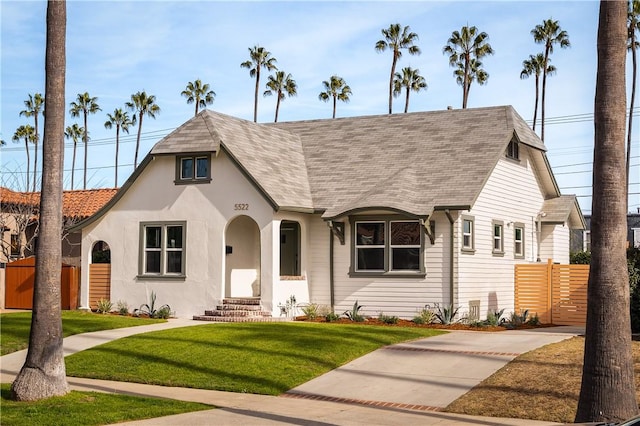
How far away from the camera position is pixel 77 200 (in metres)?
42.1

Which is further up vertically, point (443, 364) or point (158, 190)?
point (158, 190)

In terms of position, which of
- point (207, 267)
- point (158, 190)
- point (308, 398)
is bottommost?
point (308, 398)

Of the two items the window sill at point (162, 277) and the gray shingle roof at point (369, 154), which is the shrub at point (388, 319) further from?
the window sill at point (162, 277)

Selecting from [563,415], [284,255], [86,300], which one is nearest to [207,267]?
[284,255]

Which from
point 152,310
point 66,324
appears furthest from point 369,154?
point 66,324

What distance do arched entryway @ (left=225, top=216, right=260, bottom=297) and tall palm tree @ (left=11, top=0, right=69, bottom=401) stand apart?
13101mm

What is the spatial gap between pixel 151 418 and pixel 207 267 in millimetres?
13865

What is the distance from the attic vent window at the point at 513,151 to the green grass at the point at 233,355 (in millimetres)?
9620

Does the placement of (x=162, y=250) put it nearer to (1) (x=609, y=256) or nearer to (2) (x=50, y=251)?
(2) (x=50, y=251)

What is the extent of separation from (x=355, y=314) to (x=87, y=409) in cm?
1333

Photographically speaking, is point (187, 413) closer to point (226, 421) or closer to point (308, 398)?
point (226, 421)

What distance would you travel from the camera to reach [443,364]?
16.8 metres

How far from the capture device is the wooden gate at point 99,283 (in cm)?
2784

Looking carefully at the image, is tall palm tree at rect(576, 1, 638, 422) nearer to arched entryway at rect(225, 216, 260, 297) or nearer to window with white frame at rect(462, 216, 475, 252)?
window with white frame at rect(462, 216, 475, 252)
